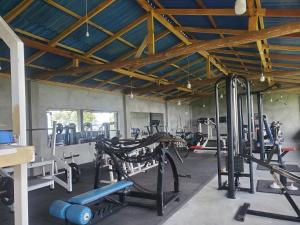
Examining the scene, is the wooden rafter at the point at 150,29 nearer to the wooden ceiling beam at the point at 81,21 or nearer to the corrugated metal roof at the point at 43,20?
the wooden ceiling beam at the point at 81,21

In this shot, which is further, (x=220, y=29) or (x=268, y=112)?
(x=268, y=112)

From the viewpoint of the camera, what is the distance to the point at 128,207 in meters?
3.75

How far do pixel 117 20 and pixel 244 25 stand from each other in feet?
8.67

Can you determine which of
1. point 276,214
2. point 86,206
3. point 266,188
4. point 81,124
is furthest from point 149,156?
point 81,124

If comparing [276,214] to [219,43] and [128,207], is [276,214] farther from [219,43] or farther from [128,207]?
[219,43]

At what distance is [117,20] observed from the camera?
16.6 feet

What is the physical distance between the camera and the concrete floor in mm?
3182

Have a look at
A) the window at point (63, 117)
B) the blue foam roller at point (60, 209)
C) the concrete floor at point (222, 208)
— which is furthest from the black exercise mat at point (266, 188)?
the window at point (63, 117)

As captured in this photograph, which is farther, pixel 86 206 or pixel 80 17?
pixel 80 17

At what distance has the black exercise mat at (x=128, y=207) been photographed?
3.29 metres

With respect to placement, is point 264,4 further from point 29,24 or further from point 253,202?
point 29,24

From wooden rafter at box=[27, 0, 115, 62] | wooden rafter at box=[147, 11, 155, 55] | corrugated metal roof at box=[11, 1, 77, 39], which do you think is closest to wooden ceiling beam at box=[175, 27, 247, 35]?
wooden rafter at box=[147, 11, 155, 55]

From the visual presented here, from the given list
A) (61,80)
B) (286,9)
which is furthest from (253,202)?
(61,80)

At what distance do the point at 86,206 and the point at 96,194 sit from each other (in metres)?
0.19
